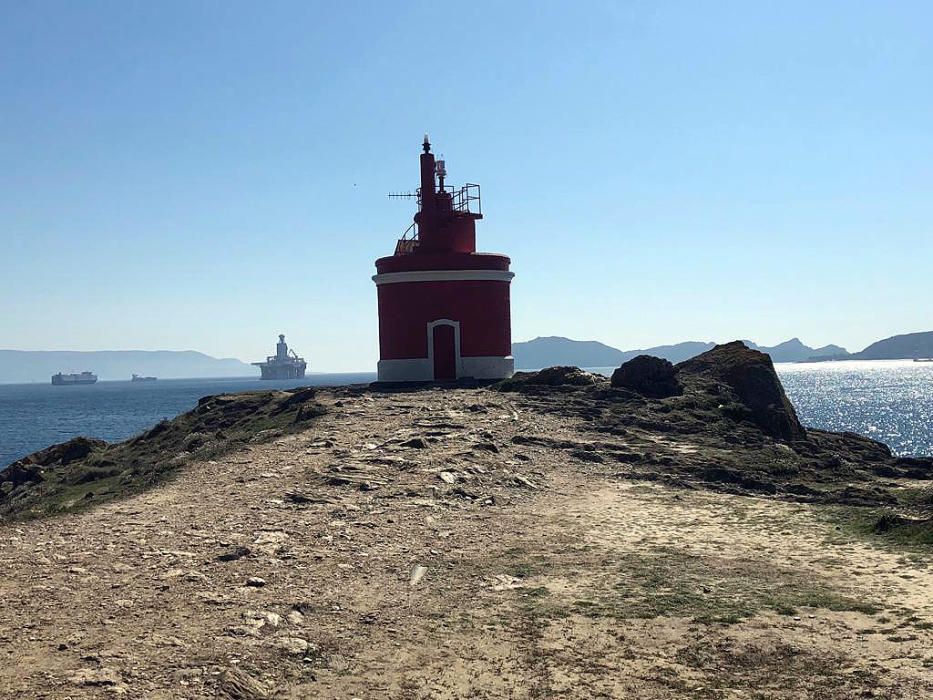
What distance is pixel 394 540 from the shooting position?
49.8 ft

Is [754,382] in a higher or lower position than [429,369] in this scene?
lower

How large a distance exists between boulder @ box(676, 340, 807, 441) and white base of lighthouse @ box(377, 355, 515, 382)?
22.6 ft

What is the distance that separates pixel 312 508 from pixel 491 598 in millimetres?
5422

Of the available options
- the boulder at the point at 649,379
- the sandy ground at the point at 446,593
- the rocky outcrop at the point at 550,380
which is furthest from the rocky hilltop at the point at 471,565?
the rocky outcrop at the point at 550,380

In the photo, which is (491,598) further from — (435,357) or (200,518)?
(435,357)

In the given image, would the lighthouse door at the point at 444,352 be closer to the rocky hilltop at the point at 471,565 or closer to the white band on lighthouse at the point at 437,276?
the white band on lighthouse at the point at 437,276

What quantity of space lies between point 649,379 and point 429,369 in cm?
821

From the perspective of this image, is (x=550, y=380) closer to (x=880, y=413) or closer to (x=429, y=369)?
(x=429, y=369)

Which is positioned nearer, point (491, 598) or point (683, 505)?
point (491, 598)

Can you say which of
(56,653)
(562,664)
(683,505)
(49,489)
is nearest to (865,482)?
(683,505)

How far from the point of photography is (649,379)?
30.5 metres

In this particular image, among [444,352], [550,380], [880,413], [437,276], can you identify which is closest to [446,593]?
[550,380]

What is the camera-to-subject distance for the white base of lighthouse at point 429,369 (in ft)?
110

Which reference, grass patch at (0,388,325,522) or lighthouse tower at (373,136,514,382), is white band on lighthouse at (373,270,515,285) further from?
grass patch at (0,388,325,522)
